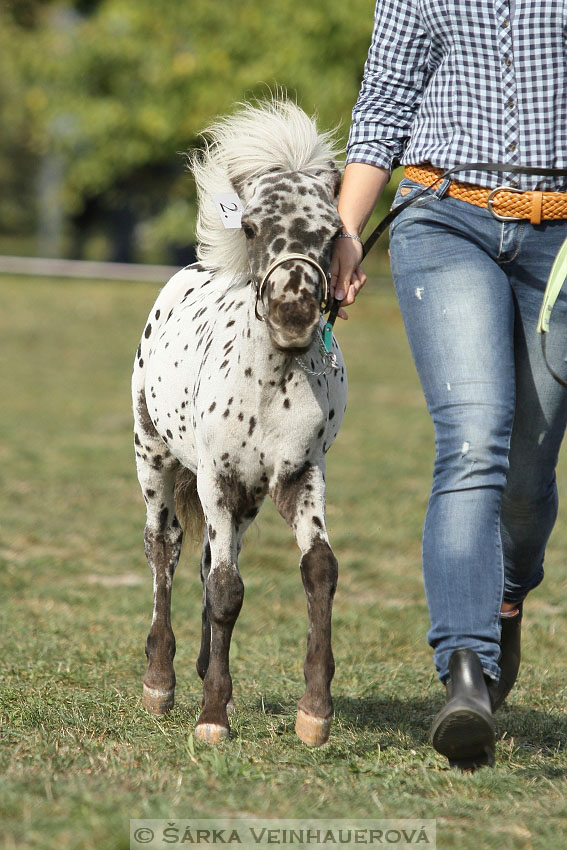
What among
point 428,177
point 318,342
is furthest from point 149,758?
point 428,177

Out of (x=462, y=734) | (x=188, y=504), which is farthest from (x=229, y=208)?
(x=462, y=734)

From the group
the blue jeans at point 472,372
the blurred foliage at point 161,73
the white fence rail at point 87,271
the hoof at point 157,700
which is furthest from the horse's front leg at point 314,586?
the white fence rail at point 87,271

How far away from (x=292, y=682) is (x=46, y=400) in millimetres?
10006

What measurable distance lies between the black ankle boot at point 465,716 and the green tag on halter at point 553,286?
102cm

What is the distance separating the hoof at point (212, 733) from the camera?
3799 mm

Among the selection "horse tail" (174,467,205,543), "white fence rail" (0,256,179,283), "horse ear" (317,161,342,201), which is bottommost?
"white fence rail" (0,256,179,283)

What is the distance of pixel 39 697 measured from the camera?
4.46 metres

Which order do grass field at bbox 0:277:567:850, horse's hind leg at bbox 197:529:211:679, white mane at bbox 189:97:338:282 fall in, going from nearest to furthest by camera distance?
1. grass field at bbox 0:277:567:850
2. white mane at bbox 189:97:338:282
3. horse's hind leg at bbox 197:529:211:679

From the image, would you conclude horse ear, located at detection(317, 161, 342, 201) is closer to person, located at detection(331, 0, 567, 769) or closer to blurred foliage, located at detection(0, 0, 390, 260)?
person, located at detection(331, 0, 567, 769)

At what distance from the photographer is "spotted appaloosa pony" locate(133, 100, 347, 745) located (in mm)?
3650

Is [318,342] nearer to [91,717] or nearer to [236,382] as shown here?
[236,382]

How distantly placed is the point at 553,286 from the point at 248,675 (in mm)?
2421

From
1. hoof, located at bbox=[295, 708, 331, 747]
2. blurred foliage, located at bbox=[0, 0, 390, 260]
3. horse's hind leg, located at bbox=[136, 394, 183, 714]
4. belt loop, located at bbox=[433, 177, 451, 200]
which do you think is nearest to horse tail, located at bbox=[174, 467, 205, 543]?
horse's hind leg, located at bbox=[136, 394, 183, 714]

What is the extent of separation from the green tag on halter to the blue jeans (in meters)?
0.08
